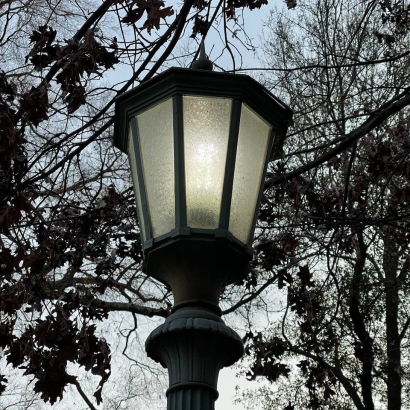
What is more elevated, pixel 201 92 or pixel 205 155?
pixel 201 92

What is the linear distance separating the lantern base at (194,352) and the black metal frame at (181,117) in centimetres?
26

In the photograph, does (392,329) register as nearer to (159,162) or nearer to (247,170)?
(247,170)

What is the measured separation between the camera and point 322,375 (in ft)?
22.9

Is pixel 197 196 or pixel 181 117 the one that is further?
pixel 181 117

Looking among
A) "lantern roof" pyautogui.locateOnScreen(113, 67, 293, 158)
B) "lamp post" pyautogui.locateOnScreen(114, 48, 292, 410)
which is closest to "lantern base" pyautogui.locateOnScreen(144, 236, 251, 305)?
"lamp post" pyautogui.locateOnScreen(114, 48, 292, 410)

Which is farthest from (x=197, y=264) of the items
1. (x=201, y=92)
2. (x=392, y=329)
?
(x=392, y=329)

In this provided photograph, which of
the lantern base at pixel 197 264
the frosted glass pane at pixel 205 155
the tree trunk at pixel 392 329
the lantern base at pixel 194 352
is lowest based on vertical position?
the lantern base at pixel 194 352

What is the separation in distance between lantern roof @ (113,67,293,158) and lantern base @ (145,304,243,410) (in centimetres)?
83

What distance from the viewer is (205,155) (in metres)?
2.82

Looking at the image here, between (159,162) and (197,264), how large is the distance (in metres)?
0.41

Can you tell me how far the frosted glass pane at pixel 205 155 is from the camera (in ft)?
8.93

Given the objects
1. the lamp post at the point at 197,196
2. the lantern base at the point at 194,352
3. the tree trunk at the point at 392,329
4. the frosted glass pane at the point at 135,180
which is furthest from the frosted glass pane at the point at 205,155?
the tree trunk at the point at 392,329

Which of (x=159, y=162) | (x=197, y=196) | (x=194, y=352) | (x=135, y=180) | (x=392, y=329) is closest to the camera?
(x=194, y=352)

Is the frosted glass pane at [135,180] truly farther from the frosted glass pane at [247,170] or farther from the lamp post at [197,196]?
the frosted glass pane at [247,170]
